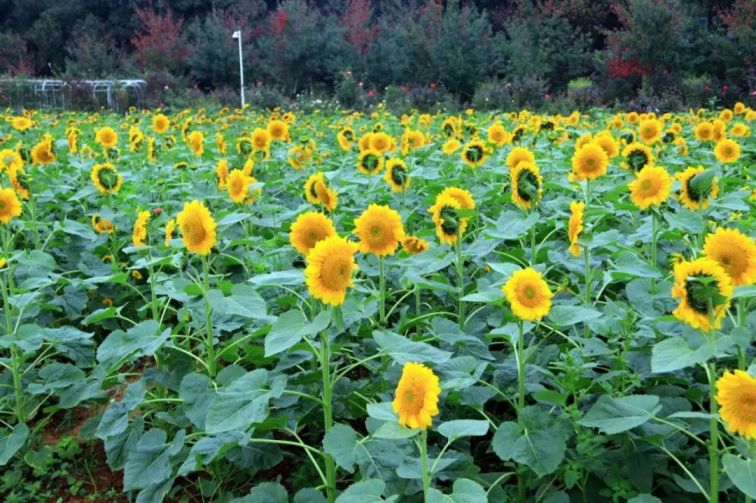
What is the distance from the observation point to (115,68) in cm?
2692

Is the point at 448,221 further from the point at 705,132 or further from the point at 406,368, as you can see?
the point at 705,132

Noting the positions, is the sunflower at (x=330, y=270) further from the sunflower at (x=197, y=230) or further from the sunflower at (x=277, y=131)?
the sunflower at (x=277, y=131)

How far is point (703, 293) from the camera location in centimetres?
133

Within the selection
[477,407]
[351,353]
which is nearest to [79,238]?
[351,353]

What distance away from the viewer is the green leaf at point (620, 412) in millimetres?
1500

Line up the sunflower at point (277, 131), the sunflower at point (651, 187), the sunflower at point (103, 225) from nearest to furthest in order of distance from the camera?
the sunflower at point (651, 187) < the sunflower at point (103, 225) < the sunflower at point (277, 131)

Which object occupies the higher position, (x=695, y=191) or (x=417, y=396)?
(x=695, y=191)

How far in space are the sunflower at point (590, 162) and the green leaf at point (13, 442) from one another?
1845 millimetres

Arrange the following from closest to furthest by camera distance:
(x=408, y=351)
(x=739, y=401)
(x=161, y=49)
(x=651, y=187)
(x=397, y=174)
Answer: (x=739, y=401) < (x=408, y=351) < (x=651, y=187) < (x=397, y=174) < (x=161, y=49)

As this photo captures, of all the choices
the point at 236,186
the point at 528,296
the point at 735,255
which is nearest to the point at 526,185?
the point at 528,296

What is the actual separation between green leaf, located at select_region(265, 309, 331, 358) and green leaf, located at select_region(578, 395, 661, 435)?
56cm

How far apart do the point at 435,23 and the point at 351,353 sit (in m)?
19.5

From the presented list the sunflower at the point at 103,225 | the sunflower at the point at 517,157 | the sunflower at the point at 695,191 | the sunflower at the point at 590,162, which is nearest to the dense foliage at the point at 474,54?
A: the sunflower at the point at 517,157

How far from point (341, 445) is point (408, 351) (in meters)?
0.25
